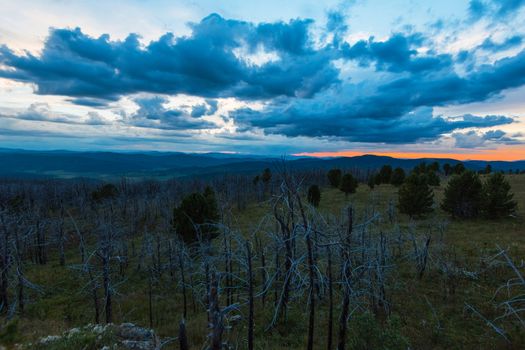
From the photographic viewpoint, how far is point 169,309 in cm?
1659

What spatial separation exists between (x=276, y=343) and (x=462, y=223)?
29.4 m

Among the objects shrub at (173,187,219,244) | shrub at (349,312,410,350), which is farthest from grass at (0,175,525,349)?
shrub at (173,187,219,244)

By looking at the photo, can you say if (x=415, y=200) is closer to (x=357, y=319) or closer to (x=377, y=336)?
(x=357, y=319)

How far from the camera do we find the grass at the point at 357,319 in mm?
10711

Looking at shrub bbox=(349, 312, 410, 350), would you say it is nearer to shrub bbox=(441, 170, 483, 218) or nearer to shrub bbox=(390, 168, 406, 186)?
shrub bbox=(441, 170, 483, 218)

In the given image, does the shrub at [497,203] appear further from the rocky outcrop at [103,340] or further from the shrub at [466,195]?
the rocky outcrop at [103,340]

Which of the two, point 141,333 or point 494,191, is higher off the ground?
point 494,191

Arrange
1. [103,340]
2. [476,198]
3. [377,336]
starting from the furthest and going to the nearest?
[476,198] → [103,340] → [377,336]

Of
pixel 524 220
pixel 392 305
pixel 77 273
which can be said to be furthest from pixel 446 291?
pixel 77 273

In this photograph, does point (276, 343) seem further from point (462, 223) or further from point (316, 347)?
point (462, 223)

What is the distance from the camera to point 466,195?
105 feet

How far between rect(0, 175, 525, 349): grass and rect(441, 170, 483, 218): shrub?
620 cm

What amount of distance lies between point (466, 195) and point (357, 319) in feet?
104

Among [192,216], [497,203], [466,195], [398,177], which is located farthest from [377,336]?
[398,177]
